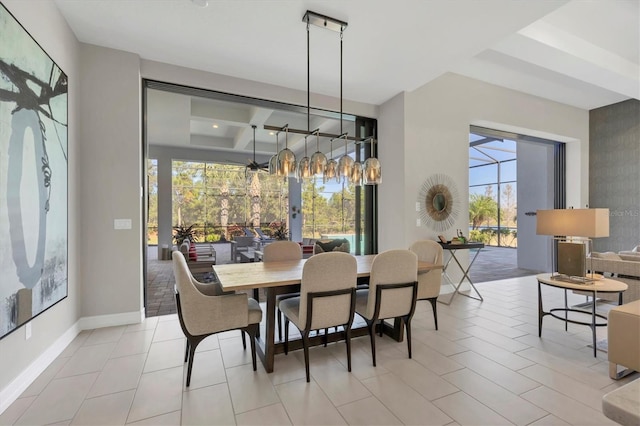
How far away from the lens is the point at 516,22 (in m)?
2.81

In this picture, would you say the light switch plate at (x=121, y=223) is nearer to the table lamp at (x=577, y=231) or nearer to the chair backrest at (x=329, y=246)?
the chair backrest at (x=329, y=246)

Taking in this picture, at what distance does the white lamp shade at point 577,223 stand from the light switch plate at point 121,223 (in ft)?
15.0

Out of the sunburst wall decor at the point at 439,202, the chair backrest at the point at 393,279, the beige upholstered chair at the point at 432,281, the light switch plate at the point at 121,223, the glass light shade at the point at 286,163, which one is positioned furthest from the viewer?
the sunburst wall decor at the point at 439,202

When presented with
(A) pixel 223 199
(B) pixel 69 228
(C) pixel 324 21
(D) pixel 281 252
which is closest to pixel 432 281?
(D) pixel 281 252

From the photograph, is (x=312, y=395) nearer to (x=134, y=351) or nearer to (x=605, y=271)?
(x=134, y=351)

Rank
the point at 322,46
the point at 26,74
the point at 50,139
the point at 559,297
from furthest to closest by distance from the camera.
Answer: the point at 559,297, the point at 322,46, the point at 50,139, the point at 26,74

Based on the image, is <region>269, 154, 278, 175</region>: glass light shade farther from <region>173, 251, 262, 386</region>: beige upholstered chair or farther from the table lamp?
the table lamp

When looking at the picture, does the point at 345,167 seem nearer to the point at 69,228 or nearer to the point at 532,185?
the point at 69,228

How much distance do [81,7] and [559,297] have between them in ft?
22.1

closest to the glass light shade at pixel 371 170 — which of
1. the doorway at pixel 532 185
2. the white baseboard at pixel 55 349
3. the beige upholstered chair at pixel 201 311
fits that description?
the beige upholstered chair at pixel 201 311

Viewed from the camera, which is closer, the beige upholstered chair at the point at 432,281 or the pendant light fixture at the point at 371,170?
the pendant light fixture at the point at 371,170

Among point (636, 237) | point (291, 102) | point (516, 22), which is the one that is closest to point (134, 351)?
point (291, 102)

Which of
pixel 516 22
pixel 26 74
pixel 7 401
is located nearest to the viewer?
pixel 7 401

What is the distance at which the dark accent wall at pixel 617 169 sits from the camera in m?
5.61
